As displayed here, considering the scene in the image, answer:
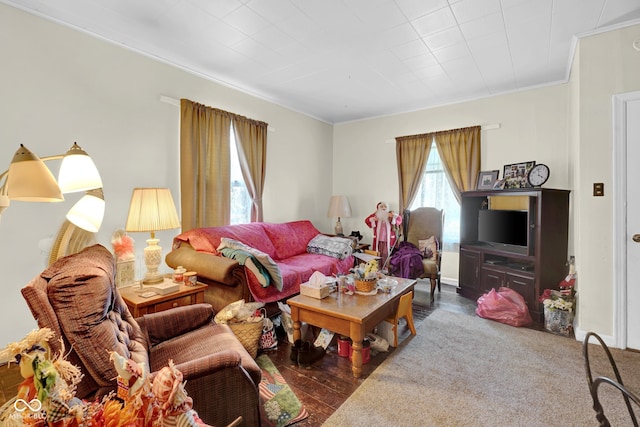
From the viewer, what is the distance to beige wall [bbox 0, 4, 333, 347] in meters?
2.26

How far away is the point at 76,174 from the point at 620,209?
12.1ft

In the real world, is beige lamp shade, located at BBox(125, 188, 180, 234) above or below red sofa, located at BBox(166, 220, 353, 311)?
above

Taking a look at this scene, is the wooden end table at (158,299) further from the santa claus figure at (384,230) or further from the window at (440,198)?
the window at (440,198)

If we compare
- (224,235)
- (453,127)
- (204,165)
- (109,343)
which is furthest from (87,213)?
(453,127)

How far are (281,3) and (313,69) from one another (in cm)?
112

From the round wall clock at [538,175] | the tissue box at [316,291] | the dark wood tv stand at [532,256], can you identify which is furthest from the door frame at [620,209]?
the tissue box at [316,291]

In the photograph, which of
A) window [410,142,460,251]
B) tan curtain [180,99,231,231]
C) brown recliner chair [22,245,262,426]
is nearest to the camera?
brown recliner chair [22,245,262,426]

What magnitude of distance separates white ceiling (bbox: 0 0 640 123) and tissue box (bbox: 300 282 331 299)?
2.18 meters

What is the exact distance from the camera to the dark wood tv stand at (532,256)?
3.11 m

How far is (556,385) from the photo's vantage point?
2.03 meters

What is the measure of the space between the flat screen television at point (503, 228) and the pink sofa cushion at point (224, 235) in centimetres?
263

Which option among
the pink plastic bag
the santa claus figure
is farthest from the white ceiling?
the pink plastic bag

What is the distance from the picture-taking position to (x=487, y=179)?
13.0 ft

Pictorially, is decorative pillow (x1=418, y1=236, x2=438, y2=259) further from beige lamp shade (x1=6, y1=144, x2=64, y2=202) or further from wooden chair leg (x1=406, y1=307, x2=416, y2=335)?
beige lamp shade (x1=6, y1=144, x2=64, y2=202)
